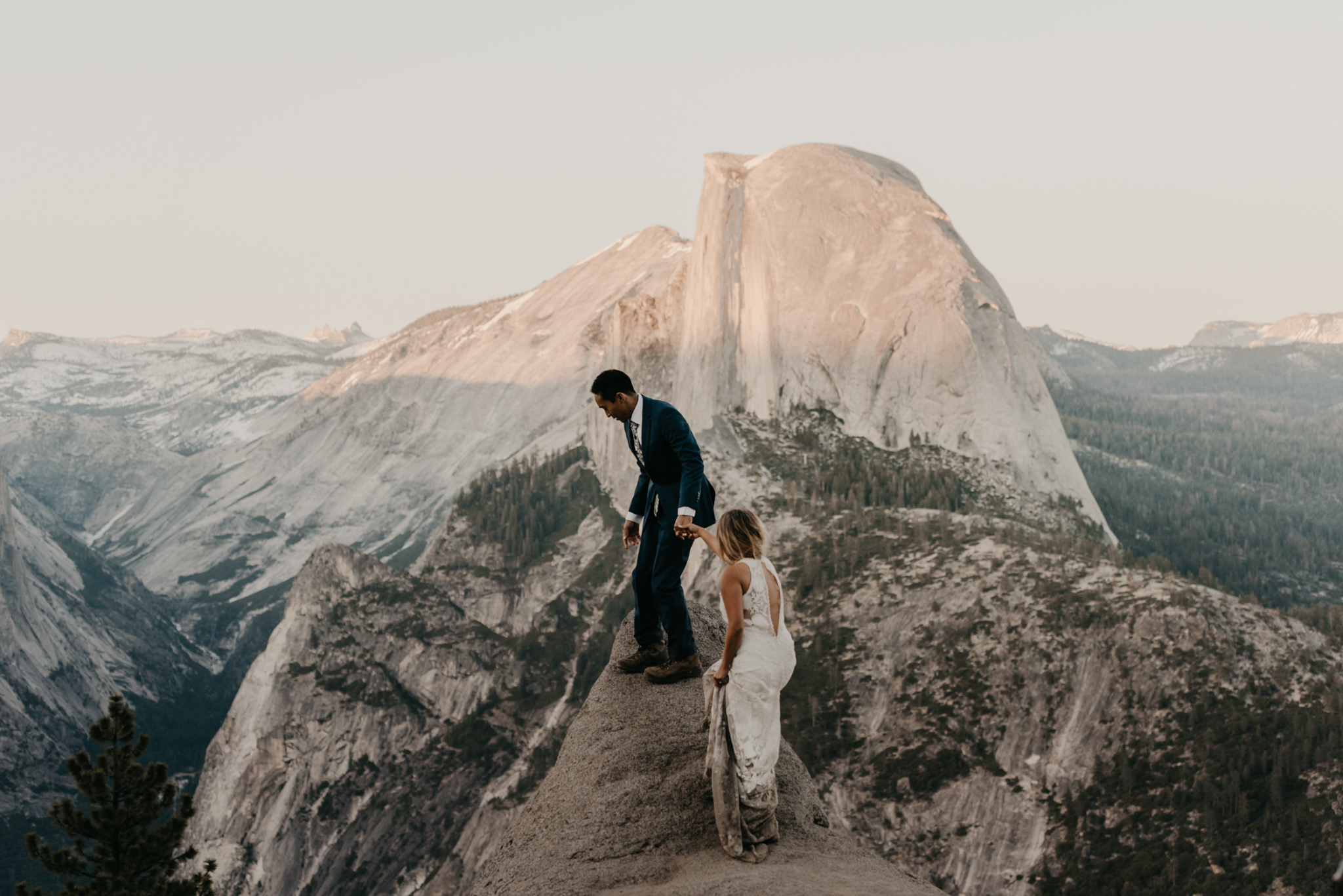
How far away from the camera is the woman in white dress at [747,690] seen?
8.09 m

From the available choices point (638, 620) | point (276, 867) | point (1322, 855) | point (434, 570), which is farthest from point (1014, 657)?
point (434, 570)

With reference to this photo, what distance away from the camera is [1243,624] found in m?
50.4

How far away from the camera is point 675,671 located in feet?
37.7

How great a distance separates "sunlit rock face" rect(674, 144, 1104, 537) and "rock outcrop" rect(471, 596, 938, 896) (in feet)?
254

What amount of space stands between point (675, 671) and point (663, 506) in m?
2.33

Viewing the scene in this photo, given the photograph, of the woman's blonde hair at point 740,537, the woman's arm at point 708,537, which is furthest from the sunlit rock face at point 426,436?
the woman's blonde hair at point 740,537

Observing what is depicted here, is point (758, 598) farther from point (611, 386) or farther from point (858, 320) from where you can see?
point (858, 320)

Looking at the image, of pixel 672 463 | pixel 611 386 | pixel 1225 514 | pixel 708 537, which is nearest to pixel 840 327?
pixel 672 463

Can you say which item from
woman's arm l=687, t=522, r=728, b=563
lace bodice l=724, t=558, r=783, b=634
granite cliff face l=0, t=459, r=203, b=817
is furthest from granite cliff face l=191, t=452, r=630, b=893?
lace bodice l=724, t=558, r=783, b=634

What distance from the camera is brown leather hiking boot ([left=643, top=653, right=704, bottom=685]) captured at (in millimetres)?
11484

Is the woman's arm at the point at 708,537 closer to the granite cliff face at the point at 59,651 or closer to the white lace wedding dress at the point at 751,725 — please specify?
the white lace wedding dress at the point at 751,725

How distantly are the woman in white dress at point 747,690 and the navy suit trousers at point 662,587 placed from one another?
5.45 feet

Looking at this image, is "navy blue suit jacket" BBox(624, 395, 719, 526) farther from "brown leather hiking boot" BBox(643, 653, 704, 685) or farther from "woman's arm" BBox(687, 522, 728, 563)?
"brown leather hiking boot" BBox(643, 653, 704, 685)

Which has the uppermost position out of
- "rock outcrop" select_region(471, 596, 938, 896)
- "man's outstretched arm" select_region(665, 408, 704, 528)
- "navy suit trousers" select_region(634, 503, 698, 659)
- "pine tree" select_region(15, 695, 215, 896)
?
"man's outstretched arm" select_region(665, 408, 704, 528)
